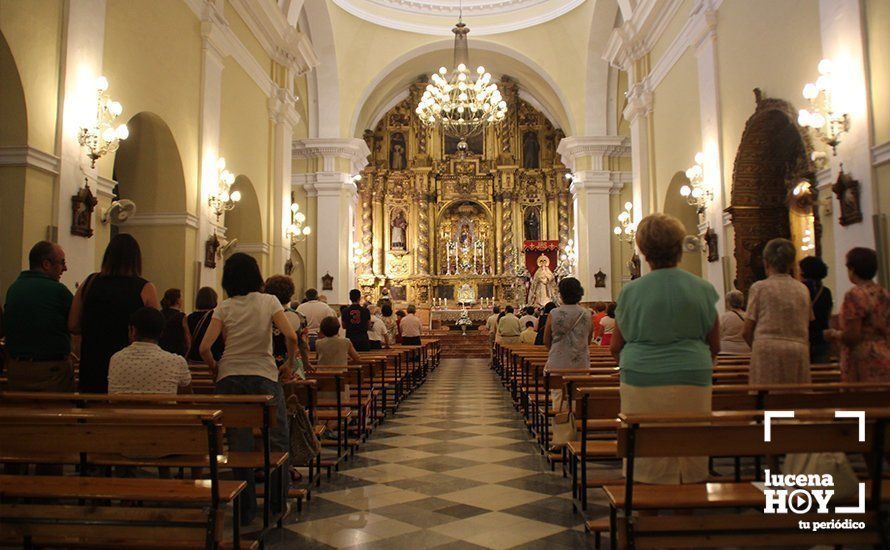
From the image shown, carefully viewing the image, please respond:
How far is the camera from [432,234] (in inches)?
1045

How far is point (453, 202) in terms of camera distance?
1051 inches

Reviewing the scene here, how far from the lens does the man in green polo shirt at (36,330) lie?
4.02 m

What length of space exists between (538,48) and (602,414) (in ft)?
59.3

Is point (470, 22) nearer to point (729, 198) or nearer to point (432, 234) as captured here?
point (432, 234)

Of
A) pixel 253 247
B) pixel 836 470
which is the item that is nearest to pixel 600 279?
pixel 253 247

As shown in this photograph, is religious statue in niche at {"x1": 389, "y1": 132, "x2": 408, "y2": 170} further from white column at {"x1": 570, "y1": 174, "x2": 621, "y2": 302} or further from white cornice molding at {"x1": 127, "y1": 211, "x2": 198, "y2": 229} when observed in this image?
white cornice molding at {"x1": 127, "y1": 211, "x2": 198, "y2": 229}

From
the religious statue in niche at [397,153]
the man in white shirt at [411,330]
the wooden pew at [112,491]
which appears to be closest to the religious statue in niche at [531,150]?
the religious statue in niche at [397,153]

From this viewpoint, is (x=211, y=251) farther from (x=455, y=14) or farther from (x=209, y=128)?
(x=455, y=14)

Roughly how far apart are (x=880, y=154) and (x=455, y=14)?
54.7ft

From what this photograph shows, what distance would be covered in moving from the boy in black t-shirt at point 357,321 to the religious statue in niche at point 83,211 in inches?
113

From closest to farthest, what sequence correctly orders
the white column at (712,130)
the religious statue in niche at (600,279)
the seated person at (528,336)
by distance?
the white column at (712,130), the seated person at (528,336), the religious statue in niche at (600,279)

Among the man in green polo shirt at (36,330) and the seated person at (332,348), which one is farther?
the seated person at (332,348)

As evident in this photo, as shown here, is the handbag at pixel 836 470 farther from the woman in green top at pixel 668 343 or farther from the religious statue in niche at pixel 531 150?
the religious statue in niche at pixel 531 150

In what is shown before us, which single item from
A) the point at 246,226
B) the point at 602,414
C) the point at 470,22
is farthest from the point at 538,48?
the point at 602,414
